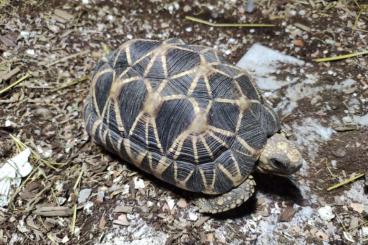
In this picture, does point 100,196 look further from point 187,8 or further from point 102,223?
point 187,8

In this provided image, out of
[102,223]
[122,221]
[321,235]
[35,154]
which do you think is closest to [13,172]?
[35,154]

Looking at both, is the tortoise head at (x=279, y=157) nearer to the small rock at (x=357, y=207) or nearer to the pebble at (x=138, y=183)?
the small rock at (x=357, y=207)

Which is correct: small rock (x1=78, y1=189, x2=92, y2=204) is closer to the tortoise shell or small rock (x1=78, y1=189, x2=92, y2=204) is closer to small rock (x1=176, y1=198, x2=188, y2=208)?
the tortoise shell

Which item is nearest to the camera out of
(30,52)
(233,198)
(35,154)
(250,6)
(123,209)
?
(233,198)

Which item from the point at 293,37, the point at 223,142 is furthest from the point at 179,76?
the point at 293,37

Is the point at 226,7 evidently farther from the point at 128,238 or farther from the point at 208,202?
the point at 128,238

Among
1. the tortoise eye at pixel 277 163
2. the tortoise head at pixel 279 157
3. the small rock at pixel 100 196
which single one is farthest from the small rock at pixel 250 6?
the small rock at pixel 100 196

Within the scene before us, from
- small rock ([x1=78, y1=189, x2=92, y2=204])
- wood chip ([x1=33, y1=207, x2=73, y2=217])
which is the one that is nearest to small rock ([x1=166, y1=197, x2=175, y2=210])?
small rock ([x1=78, y1=189, x2=92, y2=204])
